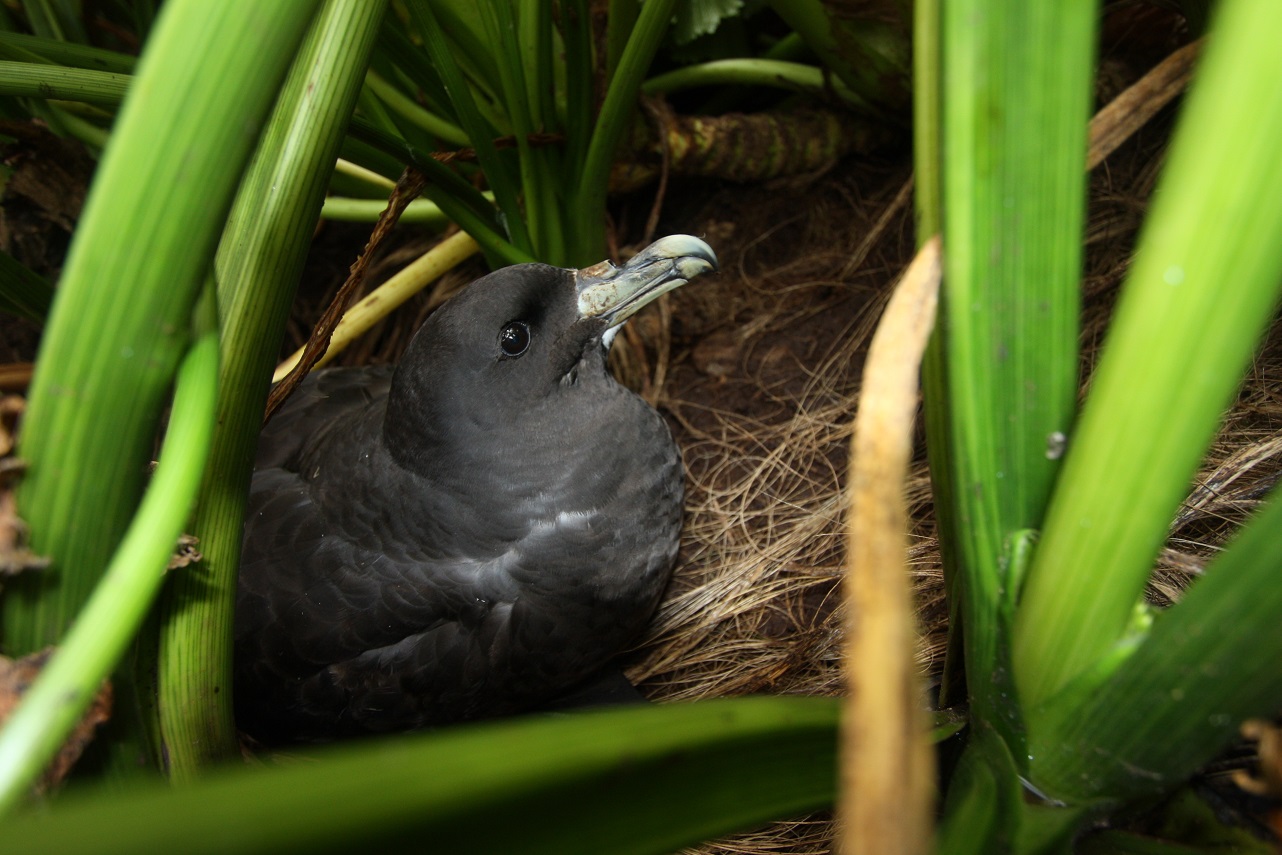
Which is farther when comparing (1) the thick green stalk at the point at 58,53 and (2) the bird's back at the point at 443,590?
(2) the bird's back at the point at 443,590

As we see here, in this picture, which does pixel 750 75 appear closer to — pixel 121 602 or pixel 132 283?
pixel 132 283

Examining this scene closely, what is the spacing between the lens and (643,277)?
179 centimetres

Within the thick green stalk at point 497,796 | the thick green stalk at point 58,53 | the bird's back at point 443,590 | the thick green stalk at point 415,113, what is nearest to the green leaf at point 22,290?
the thick green stalk at point 58,53

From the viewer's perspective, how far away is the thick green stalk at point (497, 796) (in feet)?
1.55

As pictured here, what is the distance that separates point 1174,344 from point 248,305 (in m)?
0.95

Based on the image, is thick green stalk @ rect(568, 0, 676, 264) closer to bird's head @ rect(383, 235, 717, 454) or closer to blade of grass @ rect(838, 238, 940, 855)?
bird's head @ rect(383, 235, 717, 454)

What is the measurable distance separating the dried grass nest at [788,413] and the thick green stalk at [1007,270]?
1.78ft

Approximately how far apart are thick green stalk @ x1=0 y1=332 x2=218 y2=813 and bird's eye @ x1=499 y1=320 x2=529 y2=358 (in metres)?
0.91

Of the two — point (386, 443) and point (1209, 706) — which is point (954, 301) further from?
point (386, 443)

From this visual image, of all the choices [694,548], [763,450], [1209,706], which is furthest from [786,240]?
[1209,706]

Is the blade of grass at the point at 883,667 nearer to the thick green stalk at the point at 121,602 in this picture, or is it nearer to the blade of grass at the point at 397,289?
the thick green stalk at the point at 121,602

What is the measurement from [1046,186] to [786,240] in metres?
1.60

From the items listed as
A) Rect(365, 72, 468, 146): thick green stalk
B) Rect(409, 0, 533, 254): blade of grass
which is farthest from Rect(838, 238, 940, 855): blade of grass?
Rect(365, 72, 468, 146): thick green stalk

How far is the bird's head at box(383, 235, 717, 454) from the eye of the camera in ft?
5.57
